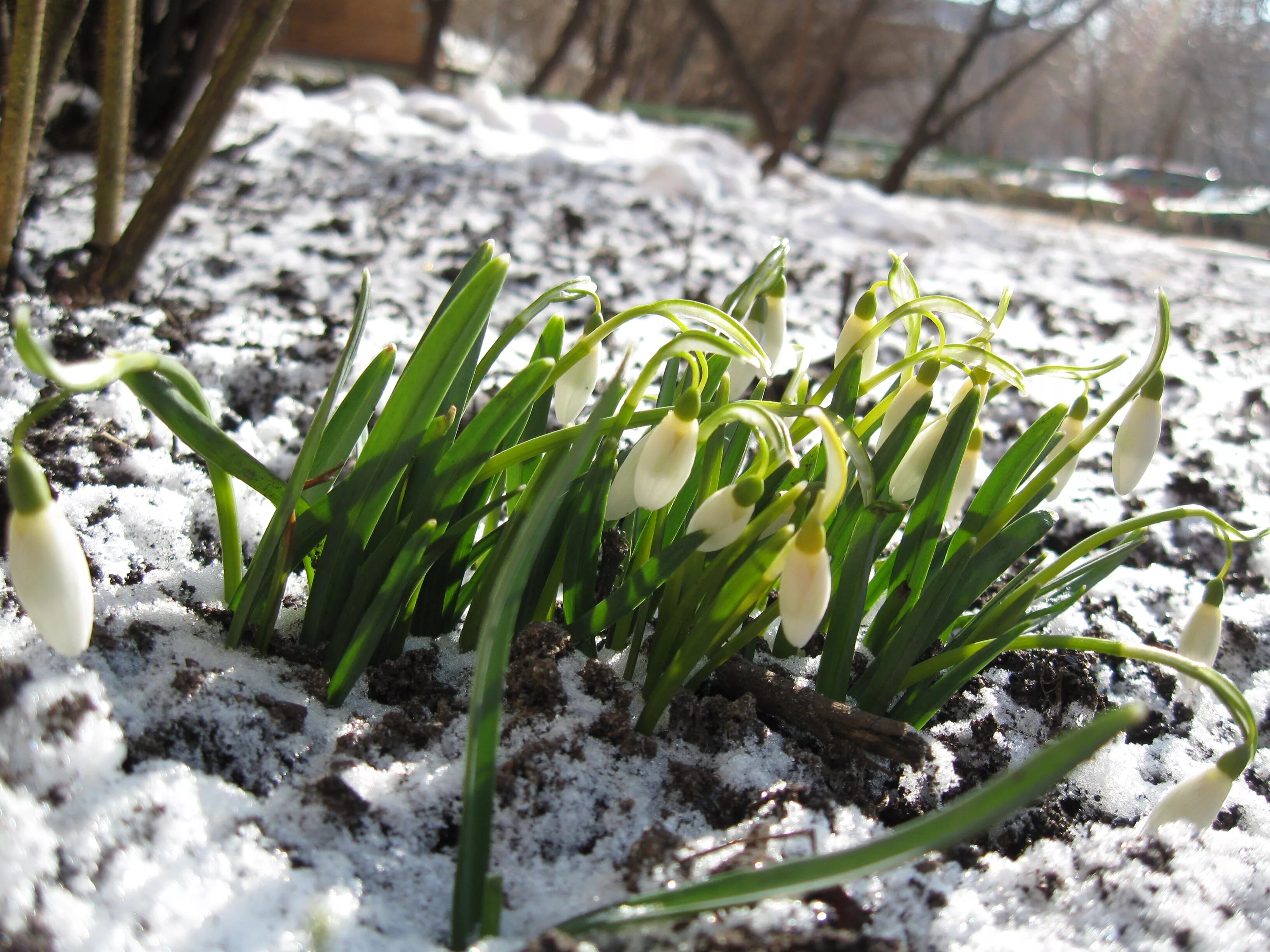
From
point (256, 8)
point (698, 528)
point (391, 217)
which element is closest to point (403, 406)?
point (698, 528)

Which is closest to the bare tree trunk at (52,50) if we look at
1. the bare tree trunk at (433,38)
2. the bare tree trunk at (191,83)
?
the bare tree trunk at (191,83)

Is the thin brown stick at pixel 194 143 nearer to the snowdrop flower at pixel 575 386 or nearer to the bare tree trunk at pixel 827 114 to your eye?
the snowdrop flower at pixel 575 386

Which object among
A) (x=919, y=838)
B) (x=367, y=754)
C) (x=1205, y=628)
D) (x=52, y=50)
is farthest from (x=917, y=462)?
(x=52, y=50)

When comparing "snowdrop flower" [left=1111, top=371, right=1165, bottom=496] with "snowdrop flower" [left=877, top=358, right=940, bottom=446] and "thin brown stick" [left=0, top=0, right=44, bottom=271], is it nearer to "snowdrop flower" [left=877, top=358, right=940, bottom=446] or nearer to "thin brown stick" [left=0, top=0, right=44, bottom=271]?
"snowdrop flower" [left=877, top=358, right=940, bottom=446]

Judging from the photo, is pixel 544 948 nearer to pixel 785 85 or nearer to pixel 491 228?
pixel 491 228

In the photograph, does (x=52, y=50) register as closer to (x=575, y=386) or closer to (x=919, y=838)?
(x=575, y=386)

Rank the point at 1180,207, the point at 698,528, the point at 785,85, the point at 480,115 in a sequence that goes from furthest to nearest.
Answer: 1. the point at 785,85
2. the point at 1180,207
3. the point at 480,115
4. the point at 698,528

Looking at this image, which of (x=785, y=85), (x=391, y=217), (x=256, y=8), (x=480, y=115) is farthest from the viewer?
(x=785, y=85)

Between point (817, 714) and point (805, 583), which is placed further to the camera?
point (817, 714)
